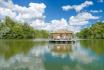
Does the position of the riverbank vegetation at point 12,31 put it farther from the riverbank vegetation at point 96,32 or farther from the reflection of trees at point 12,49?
the reflection of trees at point 12,49

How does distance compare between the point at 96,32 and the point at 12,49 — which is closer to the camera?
the point at 12,49

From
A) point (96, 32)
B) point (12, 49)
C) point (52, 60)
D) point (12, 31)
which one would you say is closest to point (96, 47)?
point (12, 49)

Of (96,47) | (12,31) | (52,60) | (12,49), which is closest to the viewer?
(52,60)

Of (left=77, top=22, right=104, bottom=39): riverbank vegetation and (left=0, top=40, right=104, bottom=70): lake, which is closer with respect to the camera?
(left=0, top=40, right=104, bottom=70): lake

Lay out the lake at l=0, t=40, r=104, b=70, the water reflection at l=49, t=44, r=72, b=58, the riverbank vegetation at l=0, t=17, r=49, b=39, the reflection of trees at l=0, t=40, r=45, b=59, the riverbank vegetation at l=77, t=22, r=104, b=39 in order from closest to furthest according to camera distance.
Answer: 1. the lake at l=0, t=40, r=104, b=70
2. the water reflection at l=49, t=44, r=72, b=58
3. the reflection of trees at l=0, t=40, r=45, b=59
4. the riverbank vegetation at l=0, t=17, r=49, b=39
5. the riverbank vegetation at l=77, t=22, r=104, b=39

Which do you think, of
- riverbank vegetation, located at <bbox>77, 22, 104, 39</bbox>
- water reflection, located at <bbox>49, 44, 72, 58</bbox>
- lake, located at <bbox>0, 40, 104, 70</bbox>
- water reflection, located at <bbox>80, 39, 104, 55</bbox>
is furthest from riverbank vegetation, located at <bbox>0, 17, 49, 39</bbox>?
lake, located at <bbox>0, 40, 104, 70</bbox>

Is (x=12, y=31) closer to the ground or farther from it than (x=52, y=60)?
farther from it

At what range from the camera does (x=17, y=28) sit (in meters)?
72.2

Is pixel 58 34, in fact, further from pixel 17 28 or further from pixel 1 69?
pixel 1 69

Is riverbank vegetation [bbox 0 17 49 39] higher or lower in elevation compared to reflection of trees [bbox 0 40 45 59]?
higher

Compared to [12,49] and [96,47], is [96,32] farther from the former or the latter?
[12,49]

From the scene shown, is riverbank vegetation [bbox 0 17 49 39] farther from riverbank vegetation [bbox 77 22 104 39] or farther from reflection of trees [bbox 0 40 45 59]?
reflection of trees [bbox 0 40 45 59]

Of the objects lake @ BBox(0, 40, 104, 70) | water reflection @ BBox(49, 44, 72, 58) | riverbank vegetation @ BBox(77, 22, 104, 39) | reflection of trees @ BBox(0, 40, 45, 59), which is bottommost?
lake @ BBox(0, 40, 104, 70)

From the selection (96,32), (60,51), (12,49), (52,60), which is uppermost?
(96,32)
